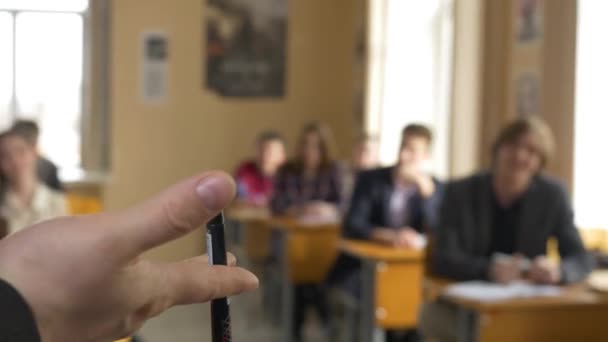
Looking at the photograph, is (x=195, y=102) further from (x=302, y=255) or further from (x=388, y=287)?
(x=388, y=287)

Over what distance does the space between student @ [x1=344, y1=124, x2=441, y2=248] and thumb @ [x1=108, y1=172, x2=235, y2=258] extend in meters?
5.03

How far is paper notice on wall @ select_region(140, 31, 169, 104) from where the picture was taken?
9.27 metres

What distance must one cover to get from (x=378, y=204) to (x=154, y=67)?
170 inches

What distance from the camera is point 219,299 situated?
0.44 m

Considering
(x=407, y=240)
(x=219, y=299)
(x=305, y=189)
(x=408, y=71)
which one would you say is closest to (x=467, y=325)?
(x=407, y=240)

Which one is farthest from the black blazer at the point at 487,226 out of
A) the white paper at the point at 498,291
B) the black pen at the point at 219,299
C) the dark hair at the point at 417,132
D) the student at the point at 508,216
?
the black pen at the point at 219,299

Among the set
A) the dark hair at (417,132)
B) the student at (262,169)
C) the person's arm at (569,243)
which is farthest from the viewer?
the student at (262,169)

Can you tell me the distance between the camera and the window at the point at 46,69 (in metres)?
8.91

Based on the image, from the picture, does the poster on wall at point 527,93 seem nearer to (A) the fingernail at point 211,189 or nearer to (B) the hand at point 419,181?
(B) the hand at point 419,181

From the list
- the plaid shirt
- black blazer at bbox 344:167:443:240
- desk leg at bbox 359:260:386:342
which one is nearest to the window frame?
the plaid shirt

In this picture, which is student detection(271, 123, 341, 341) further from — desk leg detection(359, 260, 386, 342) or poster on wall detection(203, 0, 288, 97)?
poster on wall detection(203, 0, 288, 97)

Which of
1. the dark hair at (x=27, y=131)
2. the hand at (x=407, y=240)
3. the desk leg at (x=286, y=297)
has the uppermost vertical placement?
the dark hair at (x=27, y=131)

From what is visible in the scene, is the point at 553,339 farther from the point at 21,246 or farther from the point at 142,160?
the point at 142,160

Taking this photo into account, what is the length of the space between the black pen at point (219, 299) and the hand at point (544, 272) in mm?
3467
